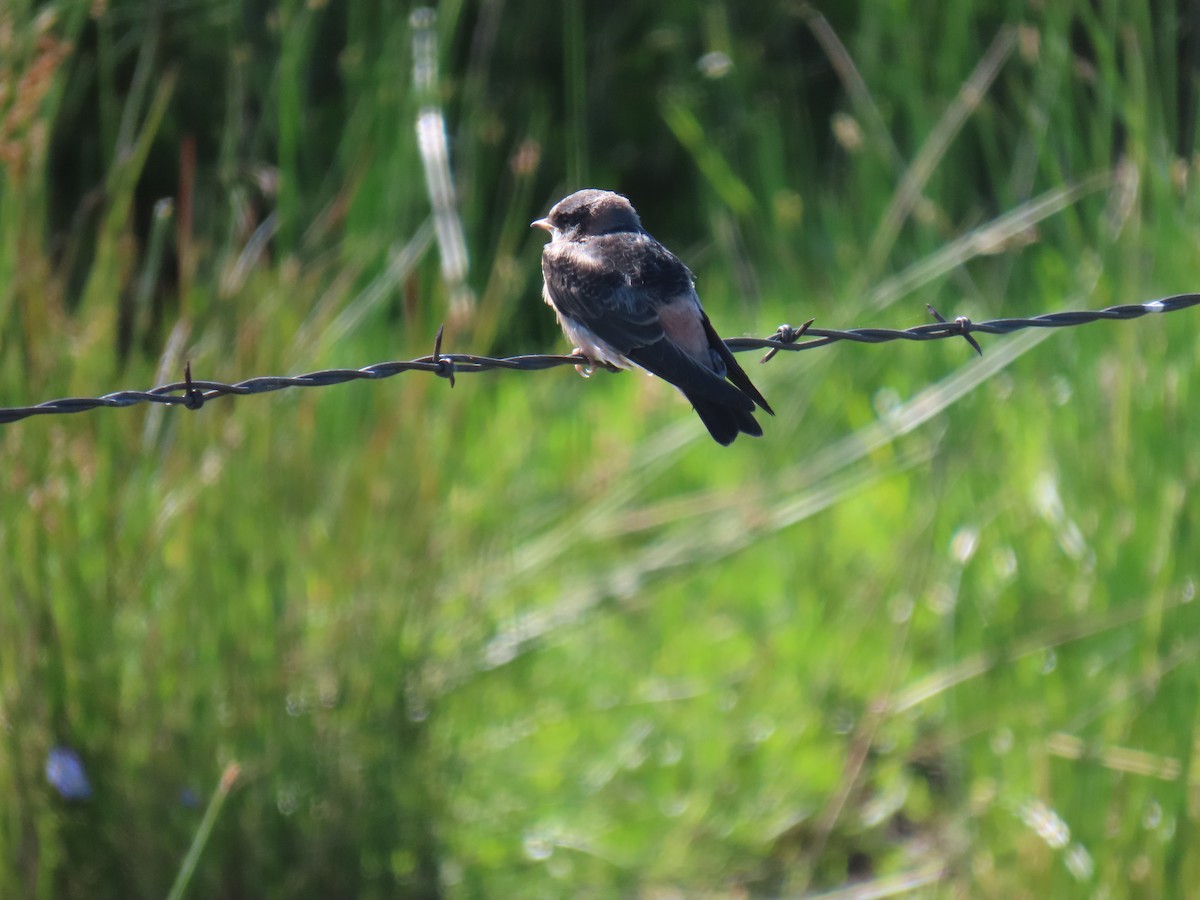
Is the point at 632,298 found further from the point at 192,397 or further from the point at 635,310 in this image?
the point at 192,397

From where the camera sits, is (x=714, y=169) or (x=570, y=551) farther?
(x=714, y=169)

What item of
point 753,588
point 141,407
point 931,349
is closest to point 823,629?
point 753,588

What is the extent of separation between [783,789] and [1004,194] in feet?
6.75

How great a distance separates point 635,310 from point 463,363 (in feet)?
2.70

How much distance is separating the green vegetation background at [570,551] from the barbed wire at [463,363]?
0.82 metres

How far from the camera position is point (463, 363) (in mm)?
3012

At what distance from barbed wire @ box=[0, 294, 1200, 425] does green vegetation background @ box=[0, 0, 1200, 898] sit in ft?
2.71

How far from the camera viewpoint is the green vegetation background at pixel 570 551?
145 inches

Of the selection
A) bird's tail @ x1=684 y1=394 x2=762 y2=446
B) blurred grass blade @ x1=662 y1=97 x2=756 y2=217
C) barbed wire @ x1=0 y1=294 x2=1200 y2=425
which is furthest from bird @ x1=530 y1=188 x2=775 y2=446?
blurred grass blade @ x1=662 y1=97 x2=756 y2=217

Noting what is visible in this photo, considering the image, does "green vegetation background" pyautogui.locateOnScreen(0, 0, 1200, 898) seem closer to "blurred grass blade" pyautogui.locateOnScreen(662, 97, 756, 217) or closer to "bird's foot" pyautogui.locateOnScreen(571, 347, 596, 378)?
"blurred grass blade" pyautogui.locateOnScreen(662, 97, 756, 217)

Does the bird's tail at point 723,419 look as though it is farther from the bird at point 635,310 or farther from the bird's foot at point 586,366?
the bird's foot at point 586,366

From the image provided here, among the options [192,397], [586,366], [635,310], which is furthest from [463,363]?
[586,366]

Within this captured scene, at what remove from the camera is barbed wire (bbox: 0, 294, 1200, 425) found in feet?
8.72

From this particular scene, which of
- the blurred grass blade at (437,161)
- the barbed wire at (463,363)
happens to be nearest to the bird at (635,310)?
the barbed wire at (463,363)
